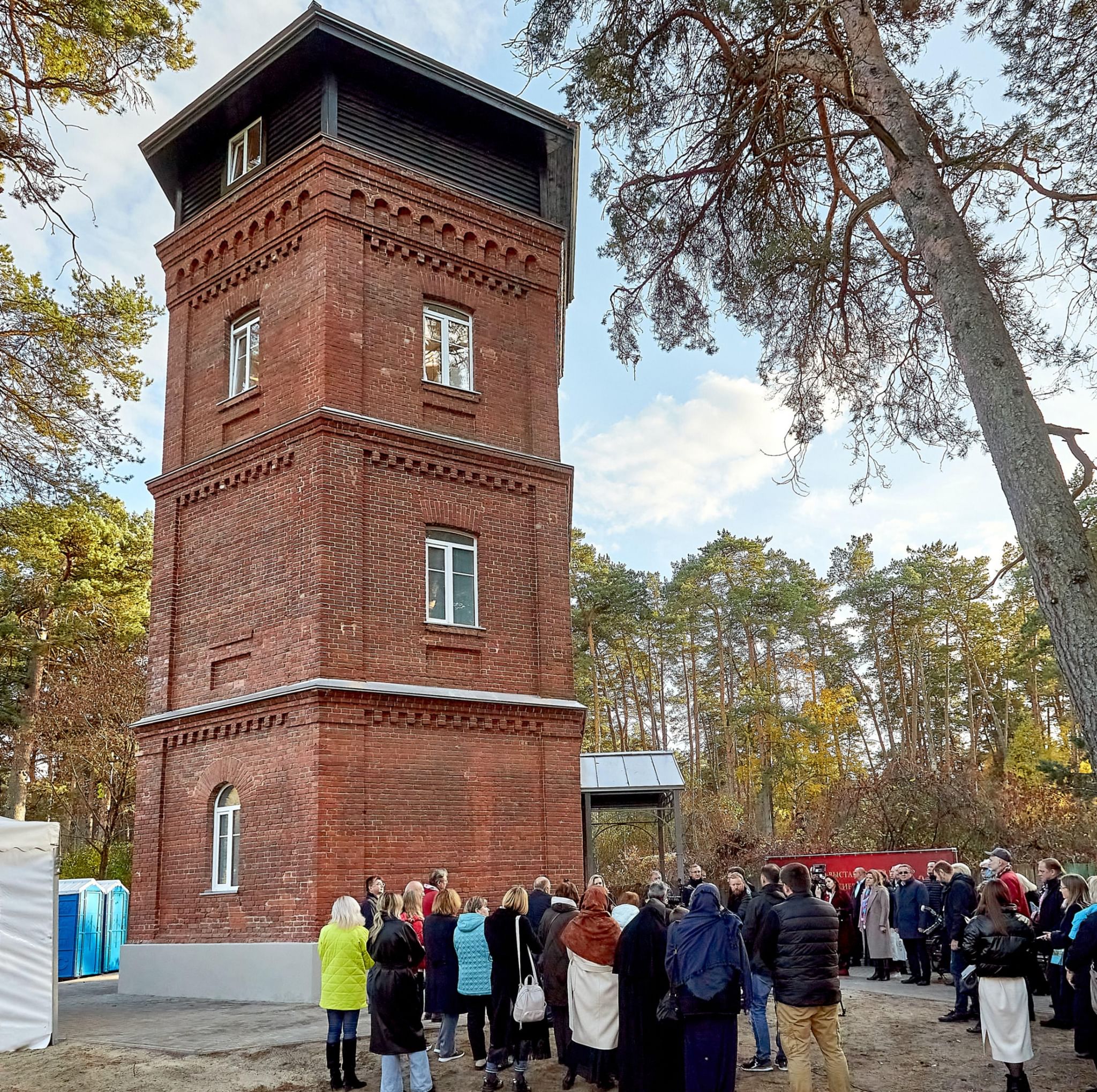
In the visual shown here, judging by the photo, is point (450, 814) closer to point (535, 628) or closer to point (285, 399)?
point (535, 628)

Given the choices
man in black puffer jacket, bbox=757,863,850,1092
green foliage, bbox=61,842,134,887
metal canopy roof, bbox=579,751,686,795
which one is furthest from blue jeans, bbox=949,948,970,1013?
green foliage, bbox=61,842,134,887

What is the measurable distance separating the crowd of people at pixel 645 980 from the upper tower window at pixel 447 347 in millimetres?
8357

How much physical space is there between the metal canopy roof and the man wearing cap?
679 cm

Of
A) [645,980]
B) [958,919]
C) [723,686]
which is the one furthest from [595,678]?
[645,980]

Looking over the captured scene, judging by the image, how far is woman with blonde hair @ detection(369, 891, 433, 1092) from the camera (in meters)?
7.63

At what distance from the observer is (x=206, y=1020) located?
11.8 metres

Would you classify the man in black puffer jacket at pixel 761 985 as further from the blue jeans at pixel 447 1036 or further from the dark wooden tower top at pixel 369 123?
the dark wooden tower top at pixel 369 123

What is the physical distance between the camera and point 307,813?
1303 centimetres

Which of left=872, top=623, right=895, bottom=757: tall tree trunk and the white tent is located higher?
left=872, top=623, right=895, bottom=757: tall tree trunk

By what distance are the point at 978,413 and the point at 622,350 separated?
15.8ft

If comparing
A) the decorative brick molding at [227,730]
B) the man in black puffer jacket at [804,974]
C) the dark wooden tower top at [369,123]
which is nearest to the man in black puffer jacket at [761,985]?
the man in black puffer jacket at [804,974]

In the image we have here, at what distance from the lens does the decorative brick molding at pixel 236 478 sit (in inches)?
584

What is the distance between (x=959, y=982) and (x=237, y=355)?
13.2 meters

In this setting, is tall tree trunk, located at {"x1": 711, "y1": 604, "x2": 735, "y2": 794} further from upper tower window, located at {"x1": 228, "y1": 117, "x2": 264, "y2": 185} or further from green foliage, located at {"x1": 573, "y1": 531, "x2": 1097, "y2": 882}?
upper tower window, located at {"x1": 228, "y1": 117, "x2": 264, "y2": 185}
